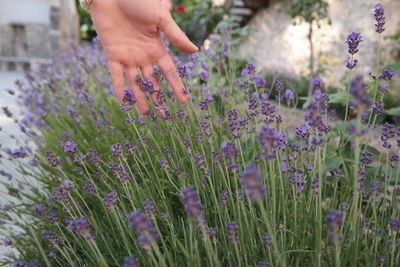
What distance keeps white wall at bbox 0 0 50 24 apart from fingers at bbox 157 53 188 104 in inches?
572

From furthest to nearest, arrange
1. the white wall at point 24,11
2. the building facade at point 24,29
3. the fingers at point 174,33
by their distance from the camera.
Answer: the white wall at point 24,11 < the building facade at point 24,29 < the fingers at point 174,33

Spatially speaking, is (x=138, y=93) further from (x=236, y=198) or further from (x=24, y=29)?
(x=24, y=29)

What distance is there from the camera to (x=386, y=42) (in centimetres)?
688

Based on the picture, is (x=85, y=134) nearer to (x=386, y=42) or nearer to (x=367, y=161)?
(x=367, y=161)

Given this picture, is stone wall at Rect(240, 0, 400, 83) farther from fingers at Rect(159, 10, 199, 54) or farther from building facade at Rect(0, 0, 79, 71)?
building facade at Rect(0, 0, 79, 71)

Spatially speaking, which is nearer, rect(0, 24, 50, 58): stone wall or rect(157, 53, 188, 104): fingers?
rect(157, 53, 188, 104): fingers

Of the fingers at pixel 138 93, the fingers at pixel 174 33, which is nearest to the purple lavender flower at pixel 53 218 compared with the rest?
the fingers at pixel 138 93

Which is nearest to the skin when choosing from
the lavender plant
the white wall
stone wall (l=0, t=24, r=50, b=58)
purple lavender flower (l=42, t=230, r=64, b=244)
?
the lavender plant

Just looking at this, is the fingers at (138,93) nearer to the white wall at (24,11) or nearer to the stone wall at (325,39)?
the stone wall at (325,39)

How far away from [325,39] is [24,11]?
1152 cm

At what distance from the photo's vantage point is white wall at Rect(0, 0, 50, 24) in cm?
1484

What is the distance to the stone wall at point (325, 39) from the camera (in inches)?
274

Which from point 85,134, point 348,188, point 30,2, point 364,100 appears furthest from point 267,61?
point 30,2

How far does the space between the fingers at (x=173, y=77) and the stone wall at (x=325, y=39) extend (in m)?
4.13
